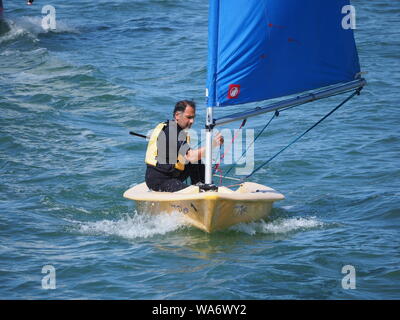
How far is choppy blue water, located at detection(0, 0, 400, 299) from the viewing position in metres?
7.03

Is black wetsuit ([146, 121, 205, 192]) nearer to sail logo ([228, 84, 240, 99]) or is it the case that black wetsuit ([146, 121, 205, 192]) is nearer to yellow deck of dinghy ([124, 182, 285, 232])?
yellow deck of dinghy ([124, 182, 285, 232])

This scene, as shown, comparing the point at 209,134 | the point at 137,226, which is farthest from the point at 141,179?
the point at 209,134

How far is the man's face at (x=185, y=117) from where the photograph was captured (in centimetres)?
820

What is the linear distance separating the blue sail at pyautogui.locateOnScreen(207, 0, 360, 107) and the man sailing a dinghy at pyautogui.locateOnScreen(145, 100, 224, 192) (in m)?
0.70

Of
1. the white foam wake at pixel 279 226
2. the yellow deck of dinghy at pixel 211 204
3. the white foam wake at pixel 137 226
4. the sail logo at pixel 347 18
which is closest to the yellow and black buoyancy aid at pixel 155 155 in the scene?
the yellow deck of dinghy at pixel 211 204

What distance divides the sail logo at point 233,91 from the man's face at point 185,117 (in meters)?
0.71

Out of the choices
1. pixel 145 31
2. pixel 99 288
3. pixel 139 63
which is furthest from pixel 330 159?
pixel 145 31

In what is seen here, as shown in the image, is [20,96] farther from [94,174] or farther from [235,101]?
[235,101]

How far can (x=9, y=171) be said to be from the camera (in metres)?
10.5

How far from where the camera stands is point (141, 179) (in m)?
10.5

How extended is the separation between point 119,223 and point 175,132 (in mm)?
1229

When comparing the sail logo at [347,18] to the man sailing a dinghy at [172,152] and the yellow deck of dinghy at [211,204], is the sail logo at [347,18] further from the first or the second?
the yellow deck of dinghy at [211,204]

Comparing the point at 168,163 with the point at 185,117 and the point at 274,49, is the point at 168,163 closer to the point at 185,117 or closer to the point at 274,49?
the point at 185,117

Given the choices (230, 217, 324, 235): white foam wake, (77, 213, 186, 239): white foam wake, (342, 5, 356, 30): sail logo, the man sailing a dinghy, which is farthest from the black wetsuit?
(342, 5, 356, 30): sail logo
